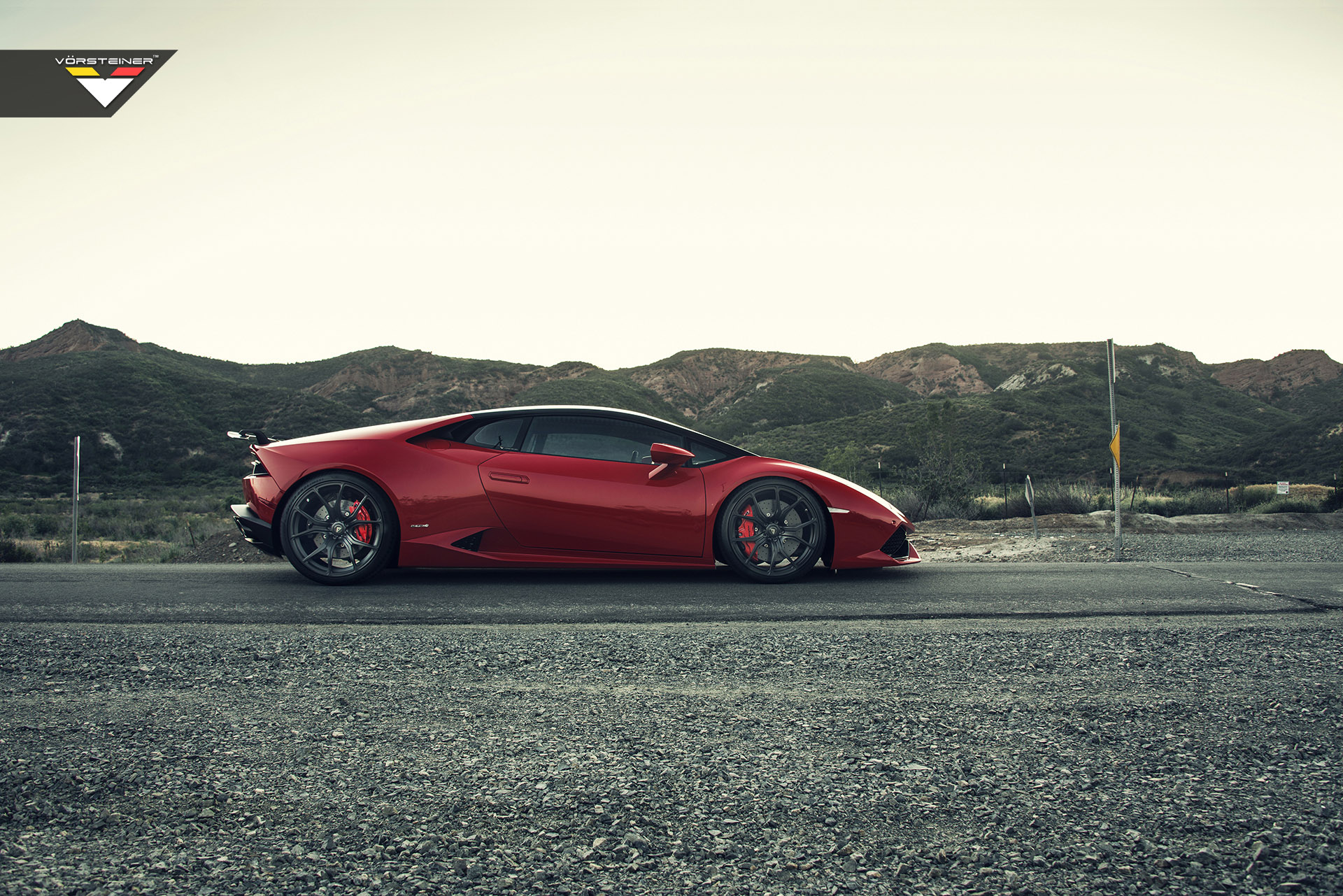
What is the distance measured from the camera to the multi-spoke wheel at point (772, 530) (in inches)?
223

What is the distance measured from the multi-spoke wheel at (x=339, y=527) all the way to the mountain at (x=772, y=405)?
27.8 m

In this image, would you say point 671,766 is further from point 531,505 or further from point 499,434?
point 499,434

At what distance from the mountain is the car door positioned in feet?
87.7

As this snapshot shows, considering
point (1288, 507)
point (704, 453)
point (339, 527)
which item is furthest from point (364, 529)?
point (1288, 507)

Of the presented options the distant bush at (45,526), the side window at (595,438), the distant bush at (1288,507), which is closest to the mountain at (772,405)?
the distant bush at (1288,507)

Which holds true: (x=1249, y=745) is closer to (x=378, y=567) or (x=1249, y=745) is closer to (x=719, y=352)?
(x=378, y=567)

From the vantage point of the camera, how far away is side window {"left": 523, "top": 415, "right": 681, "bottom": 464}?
5.73 m

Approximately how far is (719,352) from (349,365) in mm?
48589

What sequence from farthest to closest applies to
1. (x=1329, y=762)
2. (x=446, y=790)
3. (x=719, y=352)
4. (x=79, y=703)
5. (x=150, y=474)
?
1. (x=719, y=352)
2. (x=150, y=474)
3. (x=79, y=703)
4. (x=1329, y=762)
5. (x=446, y=790)

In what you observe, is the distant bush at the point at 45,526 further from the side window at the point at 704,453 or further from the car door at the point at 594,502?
the side window at the point at 704,453

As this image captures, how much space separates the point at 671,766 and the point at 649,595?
2.83 metres

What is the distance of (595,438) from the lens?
5.82 m

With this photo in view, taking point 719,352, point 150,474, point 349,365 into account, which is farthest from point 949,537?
point 719,352

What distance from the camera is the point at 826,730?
2.63 meters
